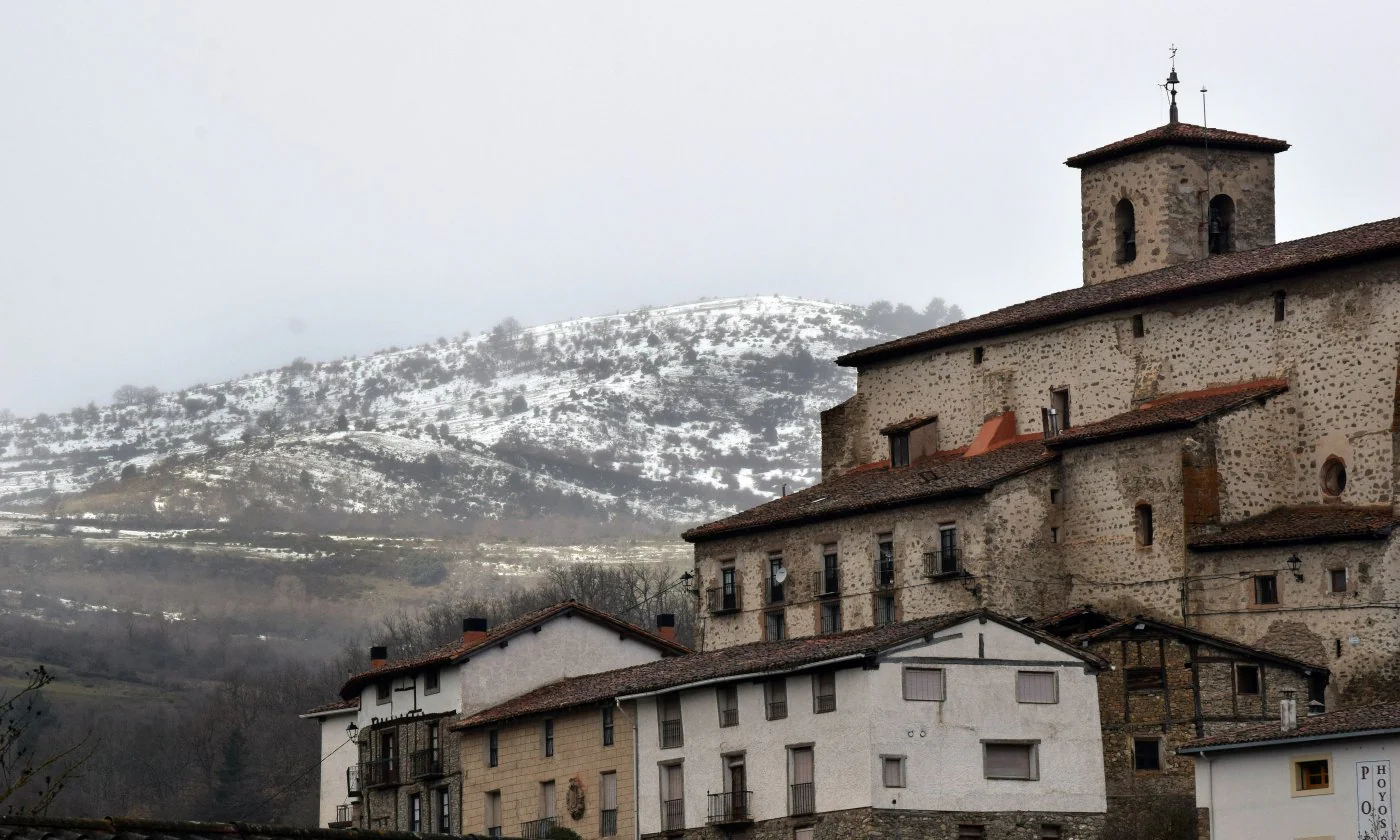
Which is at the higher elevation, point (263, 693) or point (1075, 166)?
point (1075, 166)

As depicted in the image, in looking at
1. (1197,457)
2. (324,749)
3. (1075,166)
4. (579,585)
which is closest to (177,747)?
(579,585)

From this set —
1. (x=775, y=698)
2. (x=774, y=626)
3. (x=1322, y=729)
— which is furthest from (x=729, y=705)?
(x=1322, y=729)

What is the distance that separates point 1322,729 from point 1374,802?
1.78m

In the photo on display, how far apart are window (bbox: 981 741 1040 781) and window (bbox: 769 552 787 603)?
17.6 metres

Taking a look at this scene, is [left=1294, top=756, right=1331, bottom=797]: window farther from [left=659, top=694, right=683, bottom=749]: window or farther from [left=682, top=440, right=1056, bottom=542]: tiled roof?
[left=682, top=440, right=1056, bottom=542]: tiled roof

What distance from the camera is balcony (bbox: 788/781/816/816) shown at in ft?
186

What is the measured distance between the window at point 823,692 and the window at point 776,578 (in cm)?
1670

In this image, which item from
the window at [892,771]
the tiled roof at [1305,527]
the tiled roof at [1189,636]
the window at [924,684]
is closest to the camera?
the window at [892,771]

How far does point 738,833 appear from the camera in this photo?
5847 cm

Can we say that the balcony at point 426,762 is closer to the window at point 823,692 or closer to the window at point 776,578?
the window at point 776,578

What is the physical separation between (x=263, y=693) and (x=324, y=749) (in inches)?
2369

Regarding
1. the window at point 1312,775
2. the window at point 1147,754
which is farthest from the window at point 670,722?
the window at point 1312,775

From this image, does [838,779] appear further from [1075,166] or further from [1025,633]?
[1075,166]

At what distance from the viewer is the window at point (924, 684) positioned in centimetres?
Answer: 5644
